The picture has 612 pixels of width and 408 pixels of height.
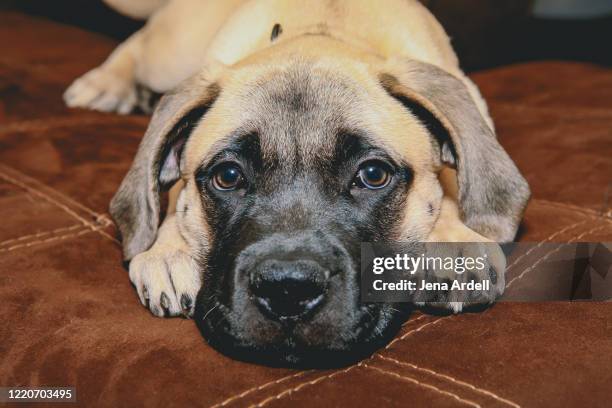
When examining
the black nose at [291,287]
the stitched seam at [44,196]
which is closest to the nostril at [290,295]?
the black nose at [291,287]

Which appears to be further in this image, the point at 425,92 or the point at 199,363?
the point at 425,92

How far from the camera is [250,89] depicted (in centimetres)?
216

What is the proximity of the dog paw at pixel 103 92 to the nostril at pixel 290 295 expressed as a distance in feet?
7.16

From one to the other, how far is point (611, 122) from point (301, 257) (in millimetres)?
2011

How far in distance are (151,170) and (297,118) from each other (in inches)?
18.2

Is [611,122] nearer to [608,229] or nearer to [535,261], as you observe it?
[608,229]

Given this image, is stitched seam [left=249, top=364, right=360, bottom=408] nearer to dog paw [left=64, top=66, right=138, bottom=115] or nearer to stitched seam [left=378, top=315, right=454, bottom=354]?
stitched seam [left=378, top=315, right=454, bottom=354]

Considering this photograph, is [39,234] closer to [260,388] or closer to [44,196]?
[44,196]

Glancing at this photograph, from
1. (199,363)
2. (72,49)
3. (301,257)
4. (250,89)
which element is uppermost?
(250,89)

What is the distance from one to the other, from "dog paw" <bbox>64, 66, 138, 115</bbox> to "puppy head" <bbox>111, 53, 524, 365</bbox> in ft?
4.42

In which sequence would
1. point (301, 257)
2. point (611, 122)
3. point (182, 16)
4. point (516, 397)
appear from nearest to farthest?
point (516, 397) → point (301, 257) → point (611, 122) → point (182, 16)

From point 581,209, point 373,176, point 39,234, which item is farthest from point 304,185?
point 581,209

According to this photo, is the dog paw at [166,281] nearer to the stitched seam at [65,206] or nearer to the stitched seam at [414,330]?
the stitched seam at [65,206]

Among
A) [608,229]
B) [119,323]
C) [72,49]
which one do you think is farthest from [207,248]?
[72,49]
